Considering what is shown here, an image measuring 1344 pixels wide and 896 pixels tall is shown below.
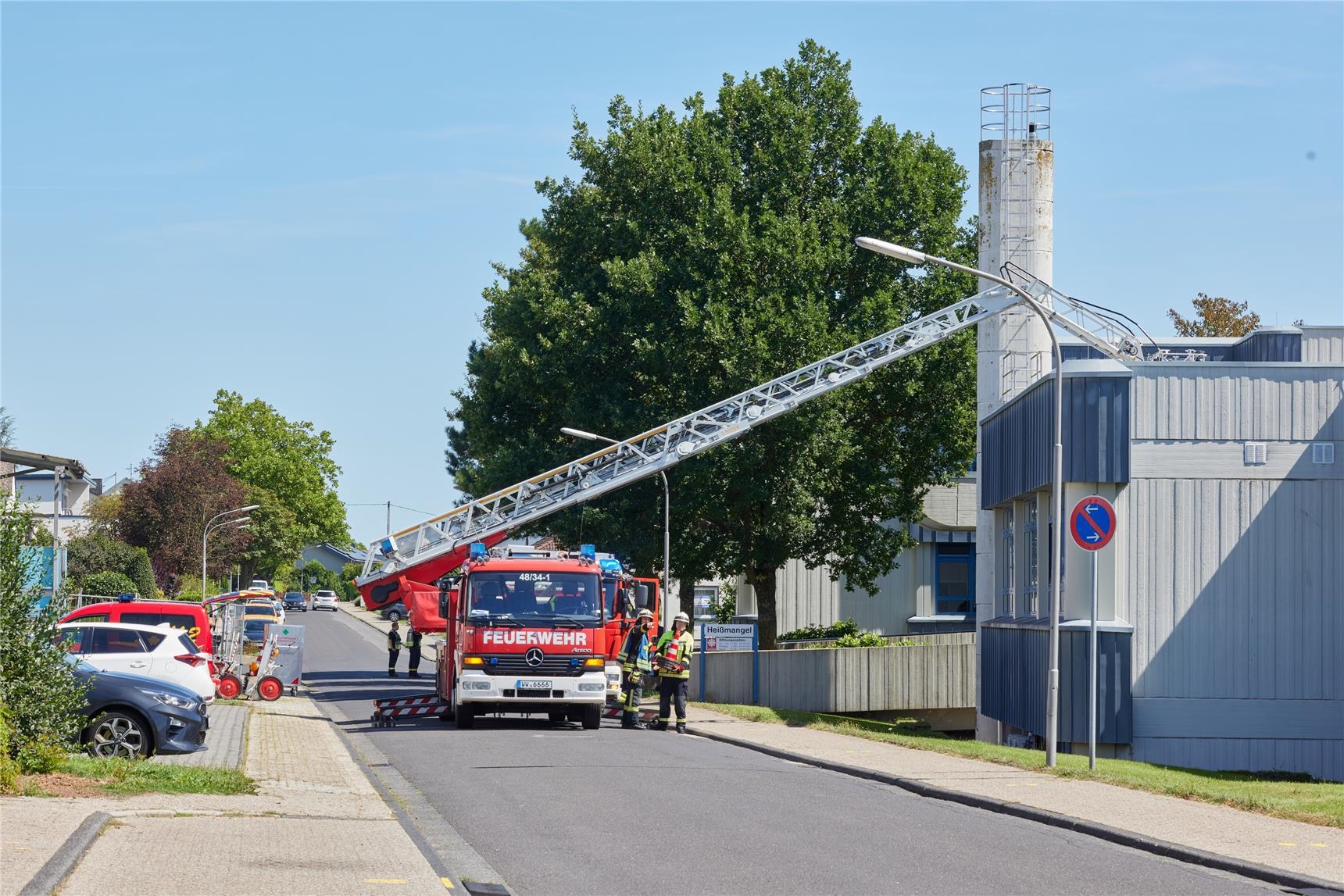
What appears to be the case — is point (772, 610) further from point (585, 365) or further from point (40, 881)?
point (40, 881)

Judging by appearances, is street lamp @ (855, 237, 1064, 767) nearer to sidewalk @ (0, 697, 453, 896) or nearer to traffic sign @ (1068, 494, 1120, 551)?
traffic sign @ (1068, 494, 1120, 551)

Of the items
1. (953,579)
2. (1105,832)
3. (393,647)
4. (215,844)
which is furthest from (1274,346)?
(215,844)

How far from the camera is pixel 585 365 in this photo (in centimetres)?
3938

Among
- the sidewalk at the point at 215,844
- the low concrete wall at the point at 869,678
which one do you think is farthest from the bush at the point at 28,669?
the low concrete wall at the point at 869,678

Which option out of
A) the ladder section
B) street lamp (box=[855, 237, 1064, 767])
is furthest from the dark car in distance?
the ladder section

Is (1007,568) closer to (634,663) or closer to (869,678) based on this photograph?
(869,678)

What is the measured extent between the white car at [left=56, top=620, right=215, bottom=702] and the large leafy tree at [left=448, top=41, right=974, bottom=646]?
55.4 ft

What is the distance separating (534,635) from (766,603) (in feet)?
57.6

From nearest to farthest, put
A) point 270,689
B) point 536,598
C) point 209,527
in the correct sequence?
1. point 536,598
2. point 270,689
3. point 209,527

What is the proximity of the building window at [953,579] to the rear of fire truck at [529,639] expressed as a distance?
28403 millimetres

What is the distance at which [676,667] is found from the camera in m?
25.2

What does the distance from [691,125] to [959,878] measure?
3141cm

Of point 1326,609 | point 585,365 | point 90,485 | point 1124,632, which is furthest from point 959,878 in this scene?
point 90,485

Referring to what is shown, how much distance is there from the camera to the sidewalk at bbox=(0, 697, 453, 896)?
30.0 feet
